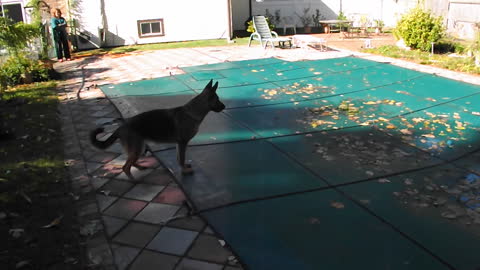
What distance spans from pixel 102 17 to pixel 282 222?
13.6 meters

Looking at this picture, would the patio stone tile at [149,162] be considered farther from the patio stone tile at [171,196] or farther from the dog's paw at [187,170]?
the patio stone tile at [171,196]

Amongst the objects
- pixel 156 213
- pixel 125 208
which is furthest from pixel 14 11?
pixel 156 213

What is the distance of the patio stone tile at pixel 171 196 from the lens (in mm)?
4043

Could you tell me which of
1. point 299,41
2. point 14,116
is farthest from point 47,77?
point 299,41

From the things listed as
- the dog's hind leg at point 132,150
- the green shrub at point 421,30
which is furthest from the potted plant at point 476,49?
the dog's hind leg at point 132,150

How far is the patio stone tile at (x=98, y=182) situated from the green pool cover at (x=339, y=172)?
755mm

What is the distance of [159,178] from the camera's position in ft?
15.0

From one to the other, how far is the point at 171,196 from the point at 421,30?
1148 cm

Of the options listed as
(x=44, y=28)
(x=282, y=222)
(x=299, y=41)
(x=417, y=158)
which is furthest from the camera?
(x=299, y=41)

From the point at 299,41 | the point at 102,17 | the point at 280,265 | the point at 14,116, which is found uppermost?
the point at 102,17

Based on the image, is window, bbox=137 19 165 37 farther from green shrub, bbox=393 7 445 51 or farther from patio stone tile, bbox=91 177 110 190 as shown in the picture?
patio stone tile, bbox=91 177 110 190

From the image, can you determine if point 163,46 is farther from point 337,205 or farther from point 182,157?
point 337,205

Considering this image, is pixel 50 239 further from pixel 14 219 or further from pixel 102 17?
pixel 102 17

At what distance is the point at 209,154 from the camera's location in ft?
17.0
